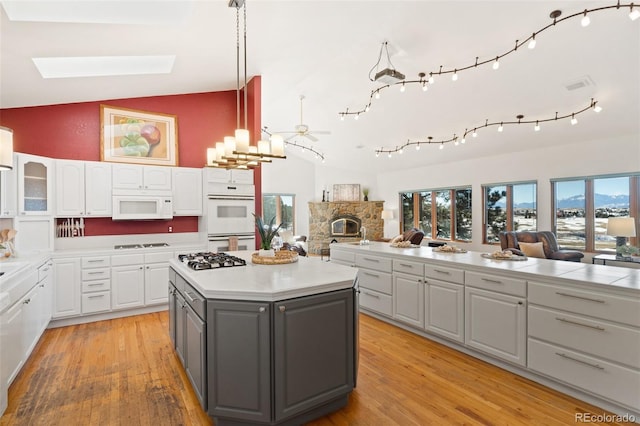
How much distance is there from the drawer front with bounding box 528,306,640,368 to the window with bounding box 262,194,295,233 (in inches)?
323

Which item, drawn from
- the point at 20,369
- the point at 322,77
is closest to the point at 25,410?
the point at 20,369

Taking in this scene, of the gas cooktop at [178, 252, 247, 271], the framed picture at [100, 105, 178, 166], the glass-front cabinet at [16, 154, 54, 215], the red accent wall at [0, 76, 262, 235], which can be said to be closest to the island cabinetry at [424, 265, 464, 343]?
the gas cooktop at [178, 252, 247, 271]

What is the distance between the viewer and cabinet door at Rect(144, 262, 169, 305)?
4164mm

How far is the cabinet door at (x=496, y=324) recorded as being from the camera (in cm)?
251

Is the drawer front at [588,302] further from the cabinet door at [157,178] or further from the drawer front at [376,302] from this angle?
the cabinet door at [157,178]

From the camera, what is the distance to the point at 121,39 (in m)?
2.80

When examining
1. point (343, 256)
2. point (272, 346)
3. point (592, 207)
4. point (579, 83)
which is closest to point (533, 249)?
point (592, 207)

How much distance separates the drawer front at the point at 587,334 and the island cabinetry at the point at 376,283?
58.7 inches

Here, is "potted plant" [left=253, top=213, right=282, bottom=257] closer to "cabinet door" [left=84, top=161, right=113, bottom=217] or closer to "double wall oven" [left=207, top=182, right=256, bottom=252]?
"double wall oven" [left=207, top=182, right=256, bottom=252]

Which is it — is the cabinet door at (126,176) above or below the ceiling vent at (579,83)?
below

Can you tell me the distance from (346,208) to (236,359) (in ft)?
27.7

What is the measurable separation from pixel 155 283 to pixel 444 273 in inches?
145

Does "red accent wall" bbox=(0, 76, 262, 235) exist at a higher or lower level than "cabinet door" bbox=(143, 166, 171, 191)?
higher

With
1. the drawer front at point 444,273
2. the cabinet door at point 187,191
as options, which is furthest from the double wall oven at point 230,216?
the drawer front at point 444,273
